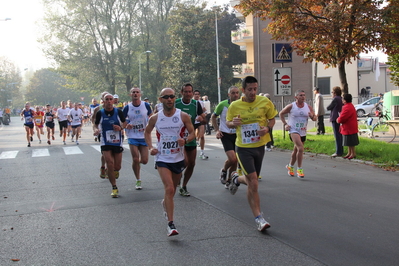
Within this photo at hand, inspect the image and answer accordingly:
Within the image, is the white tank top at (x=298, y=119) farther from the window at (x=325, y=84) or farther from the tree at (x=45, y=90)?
the tree at (x=45, y=90)

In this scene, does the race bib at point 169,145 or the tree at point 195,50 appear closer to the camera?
the race bib at point 169,145

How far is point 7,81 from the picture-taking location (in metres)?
81.9

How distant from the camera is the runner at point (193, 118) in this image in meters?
8.21

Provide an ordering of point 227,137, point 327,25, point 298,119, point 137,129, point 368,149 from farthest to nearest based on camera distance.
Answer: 1. point 327,25
2. point 368,149
3. point 298,119
4. point 137,129
5. point 227,137

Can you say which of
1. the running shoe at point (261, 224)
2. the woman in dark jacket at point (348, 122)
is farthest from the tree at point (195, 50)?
the running shoe at point (261, 224)

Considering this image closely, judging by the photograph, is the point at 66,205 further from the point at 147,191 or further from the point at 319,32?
the point at 319,32

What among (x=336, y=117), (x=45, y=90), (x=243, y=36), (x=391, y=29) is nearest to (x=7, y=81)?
(x=45, y=90)

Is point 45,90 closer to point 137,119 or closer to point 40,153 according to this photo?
point 40,153

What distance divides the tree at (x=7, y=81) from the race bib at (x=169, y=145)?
7630cm

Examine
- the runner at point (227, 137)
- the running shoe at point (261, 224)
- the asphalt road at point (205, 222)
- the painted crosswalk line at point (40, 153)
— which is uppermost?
the runner at point (227, 137)

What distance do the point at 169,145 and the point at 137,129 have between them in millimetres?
3405

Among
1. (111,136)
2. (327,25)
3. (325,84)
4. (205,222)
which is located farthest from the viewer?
(325,84)

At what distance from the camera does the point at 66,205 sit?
780 centimetres

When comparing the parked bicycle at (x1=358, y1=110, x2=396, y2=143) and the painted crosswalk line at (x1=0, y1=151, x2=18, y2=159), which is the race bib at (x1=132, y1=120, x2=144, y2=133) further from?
the parked bicycle at (x1=358, y1=110, x2=396, y2=143)
